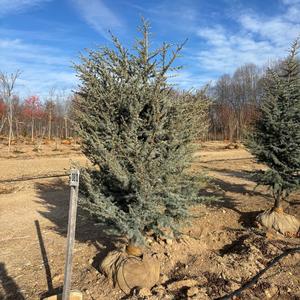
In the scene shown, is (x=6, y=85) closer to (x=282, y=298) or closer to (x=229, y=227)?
(x=229, y=227)

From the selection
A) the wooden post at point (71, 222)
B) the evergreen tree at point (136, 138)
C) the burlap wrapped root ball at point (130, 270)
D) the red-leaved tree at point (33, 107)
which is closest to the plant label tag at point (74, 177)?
the wooden post at point (71, 222)

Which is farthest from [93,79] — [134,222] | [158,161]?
[134,222]

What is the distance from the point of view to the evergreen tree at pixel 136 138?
14.6ft

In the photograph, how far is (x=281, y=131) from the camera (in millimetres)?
7246

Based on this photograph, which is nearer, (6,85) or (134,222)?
(134,222)

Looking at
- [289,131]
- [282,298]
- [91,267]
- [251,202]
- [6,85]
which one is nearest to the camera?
[282,298]

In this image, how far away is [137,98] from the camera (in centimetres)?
Answer: 465

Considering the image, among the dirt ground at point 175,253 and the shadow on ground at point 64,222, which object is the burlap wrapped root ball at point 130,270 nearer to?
the dirt ground at point 175,253

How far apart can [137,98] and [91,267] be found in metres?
2.56

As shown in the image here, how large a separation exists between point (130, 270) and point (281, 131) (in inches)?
180

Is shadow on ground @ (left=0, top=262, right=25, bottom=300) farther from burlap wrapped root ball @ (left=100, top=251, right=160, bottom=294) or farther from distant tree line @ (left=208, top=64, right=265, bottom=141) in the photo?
distant tree line @ (left=208, top=64, right=265, bottom=141)

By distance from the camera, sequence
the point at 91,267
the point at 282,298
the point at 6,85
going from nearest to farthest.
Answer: the point at 282,298
the point at 91,267
the point at 6,85

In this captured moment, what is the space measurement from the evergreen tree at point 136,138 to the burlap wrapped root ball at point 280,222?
10.2 ft

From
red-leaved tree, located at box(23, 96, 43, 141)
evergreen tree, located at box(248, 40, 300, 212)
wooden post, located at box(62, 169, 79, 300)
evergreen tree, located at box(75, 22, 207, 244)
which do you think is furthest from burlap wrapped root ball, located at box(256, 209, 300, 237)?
red-leaved tree, located at box(23, 96, 43, 141)
